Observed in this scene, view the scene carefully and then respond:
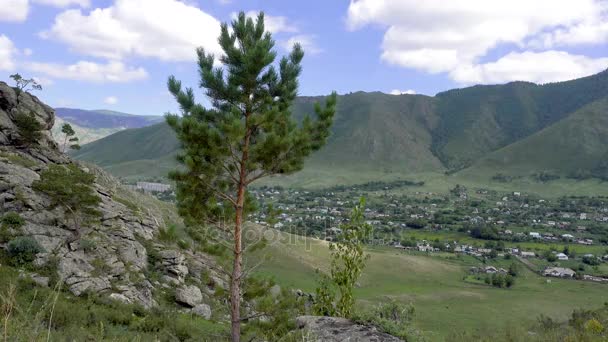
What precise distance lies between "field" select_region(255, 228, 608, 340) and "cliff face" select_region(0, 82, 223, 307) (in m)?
20.5

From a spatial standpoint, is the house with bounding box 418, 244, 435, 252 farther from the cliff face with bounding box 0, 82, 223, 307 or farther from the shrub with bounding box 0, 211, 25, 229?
the shrub with bounding box 0, 211, 25, 229

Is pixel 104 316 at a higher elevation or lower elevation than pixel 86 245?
lower

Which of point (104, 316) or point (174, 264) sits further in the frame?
point (174, 264)

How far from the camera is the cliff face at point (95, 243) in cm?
1847

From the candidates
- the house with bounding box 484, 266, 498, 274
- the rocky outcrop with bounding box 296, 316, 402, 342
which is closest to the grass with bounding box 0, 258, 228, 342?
the rocky outcrop with bounding box 296, 316, 402, 342

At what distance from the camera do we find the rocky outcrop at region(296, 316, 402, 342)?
10.8 m

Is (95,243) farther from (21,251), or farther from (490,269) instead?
(490,269)

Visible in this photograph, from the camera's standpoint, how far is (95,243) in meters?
21.5

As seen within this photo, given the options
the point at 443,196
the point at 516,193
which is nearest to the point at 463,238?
the point at 443,196

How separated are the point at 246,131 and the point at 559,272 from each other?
93.3 metres

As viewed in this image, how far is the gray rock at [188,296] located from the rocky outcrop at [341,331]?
1263 cm

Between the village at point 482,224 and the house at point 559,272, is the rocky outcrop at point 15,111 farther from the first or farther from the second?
the house at point 559,272

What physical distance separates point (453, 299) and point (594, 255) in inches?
2390

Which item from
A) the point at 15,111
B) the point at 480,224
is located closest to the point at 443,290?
the point at 15,111
